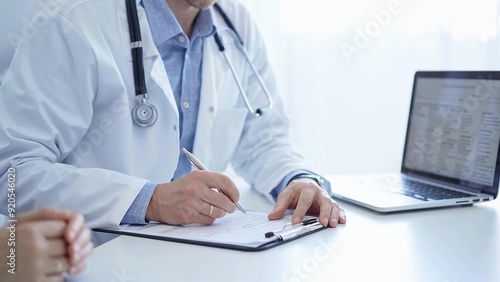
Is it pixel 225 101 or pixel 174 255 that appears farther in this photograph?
pixel 225 101

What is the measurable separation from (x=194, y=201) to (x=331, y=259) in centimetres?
24

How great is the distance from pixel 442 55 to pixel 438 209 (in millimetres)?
919

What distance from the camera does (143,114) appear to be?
3.39 ft

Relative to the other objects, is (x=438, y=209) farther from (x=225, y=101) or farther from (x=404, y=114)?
(x=404, y=114)

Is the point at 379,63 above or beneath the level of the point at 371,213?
above

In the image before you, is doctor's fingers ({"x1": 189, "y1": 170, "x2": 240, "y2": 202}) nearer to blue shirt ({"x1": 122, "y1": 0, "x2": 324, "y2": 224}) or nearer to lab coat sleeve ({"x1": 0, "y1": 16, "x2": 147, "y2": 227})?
lab coat sleeve ({"x1": 0, "y1": 16, "x2": 147, "y2": 227})

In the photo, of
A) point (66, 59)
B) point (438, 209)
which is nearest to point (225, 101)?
point (66, 59)

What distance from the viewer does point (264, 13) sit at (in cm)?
174

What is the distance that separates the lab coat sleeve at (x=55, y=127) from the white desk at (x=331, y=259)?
0.40ft

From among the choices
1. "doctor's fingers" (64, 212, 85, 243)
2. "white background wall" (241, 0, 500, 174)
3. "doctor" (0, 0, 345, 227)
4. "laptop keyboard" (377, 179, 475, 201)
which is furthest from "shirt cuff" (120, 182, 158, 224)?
"white background wall" (241, 0, 500, 174)

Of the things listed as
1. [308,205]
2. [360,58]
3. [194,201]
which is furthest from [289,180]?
[360,58]

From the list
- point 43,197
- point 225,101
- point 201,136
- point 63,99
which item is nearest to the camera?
point 43,197

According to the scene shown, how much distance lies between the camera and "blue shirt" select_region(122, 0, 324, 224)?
1.15 metres

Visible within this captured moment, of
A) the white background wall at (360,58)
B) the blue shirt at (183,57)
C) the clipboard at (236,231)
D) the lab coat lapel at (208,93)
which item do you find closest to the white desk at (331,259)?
the clipboard at (236,231)
